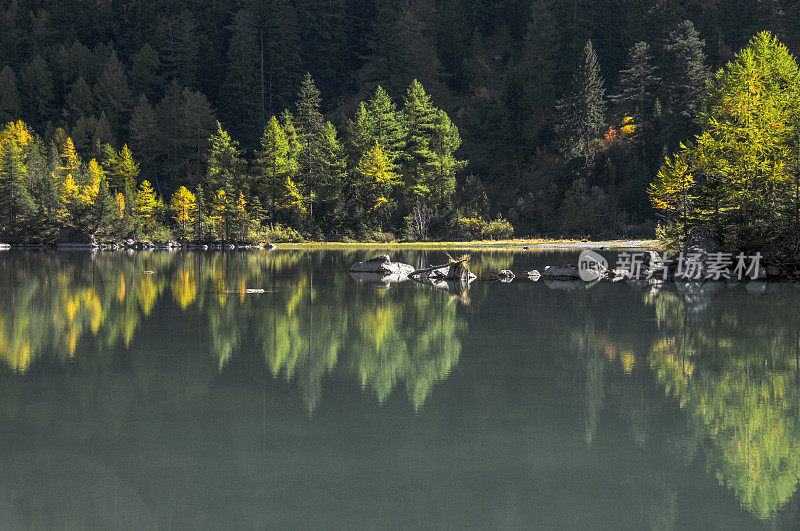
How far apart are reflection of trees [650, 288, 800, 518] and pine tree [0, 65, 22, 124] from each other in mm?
108727

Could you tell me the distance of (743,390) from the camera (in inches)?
537

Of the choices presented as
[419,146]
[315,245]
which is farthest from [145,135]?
[419,146]

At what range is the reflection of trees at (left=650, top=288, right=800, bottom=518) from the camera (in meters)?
9.30

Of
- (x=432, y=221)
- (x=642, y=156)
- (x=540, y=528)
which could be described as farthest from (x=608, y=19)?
(x=540, y=528)

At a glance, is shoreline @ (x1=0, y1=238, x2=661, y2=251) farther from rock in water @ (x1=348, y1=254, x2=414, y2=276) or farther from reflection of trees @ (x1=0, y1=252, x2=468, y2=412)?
reflection of trees @ (x1=0, y1=252, x2=468, y2=412)

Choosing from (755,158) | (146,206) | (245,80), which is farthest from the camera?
(245,80)

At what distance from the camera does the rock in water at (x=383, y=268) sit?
132 feet

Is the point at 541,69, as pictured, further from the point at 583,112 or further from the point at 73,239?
the point at 73,239

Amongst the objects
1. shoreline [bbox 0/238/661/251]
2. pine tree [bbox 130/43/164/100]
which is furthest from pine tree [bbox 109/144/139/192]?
pine tree [bbox 130/43/164/100]

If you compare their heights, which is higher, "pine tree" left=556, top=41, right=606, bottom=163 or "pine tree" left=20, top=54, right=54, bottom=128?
"pine tree" left=20, top=54, right=54, bottom=128

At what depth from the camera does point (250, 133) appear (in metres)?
106

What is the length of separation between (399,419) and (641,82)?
81.4 meters

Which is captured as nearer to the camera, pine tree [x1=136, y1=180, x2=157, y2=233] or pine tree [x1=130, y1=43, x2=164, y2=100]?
pine tree [x1=136, y1=180, x2=157, y2=233]

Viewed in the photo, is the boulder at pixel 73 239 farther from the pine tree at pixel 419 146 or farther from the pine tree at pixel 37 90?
the pine tree at pixel 37 90
